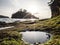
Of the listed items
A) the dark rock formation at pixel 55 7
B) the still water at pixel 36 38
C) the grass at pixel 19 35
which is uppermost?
the dark rock formation at pixel 55 7

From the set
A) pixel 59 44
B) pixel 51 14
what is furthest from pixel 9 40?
pixel 51 14

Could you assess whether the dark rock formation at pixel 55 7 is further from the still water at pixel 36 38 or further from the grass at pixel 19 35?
the still water at pixel 36 38

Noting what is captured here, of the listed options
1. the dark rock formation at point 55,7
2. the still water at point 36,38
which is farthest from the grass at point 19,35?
the dark rock formation at point 55,7

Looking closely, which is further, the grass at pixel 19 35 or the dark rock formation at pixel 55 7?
the dark rock formation at pixel 55 7

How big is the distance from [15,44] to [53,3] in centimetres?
8591

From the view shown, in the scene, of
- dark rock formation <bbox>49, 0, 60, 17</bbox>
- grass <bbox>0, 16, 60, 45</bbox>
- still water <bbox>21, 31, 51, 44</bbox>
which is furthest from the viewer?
dark rock formation <bbox>49, 0, 60, 17</bbox>

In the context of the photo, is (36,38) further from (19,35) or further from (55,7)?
(55,7)

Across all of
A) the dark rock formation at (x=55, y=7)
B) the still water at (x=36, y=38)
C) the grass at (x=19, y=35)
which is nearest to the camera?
the grass at (x=19, y=35)

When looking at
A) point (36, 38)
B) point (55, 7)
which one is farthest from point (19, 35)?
point (55, 7)

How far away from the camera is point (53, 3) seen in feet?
357

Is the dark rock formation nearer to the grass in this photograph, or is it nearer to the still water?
the grass

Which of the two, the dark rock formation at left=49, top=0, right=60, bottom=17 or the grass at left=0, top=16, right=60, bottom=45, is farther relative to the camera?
the dark rock formation at left=49, top=0, right=60, bottom=17

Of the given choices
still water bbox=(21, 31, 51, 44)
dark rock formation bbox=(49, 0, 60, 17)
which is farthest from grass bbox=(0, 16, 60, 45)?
dark rock formation bbox=(49, 0, 60, 17)

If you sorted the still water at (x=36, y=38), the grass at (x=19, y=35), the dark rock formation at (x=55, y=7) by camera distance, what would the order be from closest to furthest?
the grass at (x=19, y=35) → the still water at (x=36, y=38) → the dark rock formation at (x=55, y=7)
